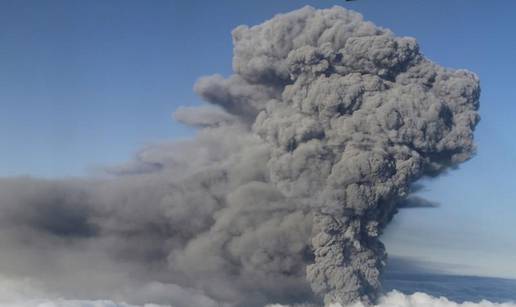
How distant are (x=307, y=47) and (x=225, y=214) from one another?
38.8ft

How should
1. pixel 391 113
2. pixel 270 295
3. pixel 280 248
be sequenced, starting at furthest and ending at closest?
pixel 270 295, pixel 280 248, pixel 391 113

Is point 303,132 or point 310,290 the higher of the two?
point 303,132

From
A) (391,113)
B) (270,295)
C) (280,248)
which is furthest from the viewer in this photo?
(270,295)

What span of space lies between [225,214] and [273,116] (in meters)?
7.25

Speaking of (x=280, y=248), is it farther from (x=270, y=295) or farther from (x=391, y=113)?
(x=391, y=113)

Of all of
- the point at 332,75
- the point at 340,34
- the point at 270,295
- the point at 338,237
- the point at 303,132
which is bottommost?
the point at 270,295

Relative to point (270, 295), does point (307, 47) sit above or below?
above

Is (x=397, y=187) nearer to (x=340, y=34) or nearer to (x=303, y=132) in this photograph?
(x=303, y=132)

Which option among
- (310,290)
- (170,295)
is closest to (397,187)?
(310,290)

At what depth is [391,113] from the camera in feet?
127

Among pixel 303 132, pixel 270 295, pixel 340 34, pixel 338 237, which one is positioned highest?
pixel 340 34

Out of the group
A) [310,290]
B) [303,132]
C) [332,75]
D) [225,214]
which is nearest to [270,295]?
[310,290]

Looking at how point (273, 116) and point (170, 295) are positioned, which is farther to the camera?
point (170, 295)

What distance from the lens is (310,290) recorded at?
43.4 m
